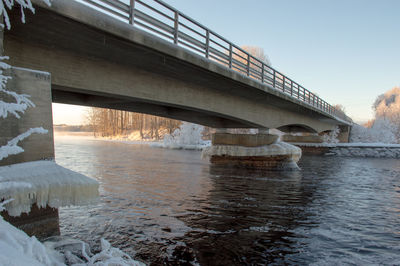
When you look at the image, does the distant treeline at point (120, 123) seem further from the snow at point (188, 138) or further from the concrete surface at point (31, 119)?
the concrete surface at point (31, 119)

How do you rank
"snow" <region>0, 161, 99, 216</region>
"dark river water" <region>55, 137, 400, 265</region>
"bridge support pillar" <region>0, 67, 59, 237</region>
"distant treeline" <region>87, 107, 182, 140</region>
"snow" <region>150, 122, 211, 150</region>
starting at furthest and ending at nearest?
"distant treeline" <region>87, 107, 182, 140</region>, "snow" <region>150, 122, 211, 150</region>, "dark river water" <region>55, 137, 400, 265</region>, "bridge support pillar" <region>0, 67, 59, 237</region>, "snow" <region>0, 161, 99, 216</region>

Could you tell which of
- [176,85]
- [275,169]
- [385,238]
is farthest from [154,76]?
[275,169]

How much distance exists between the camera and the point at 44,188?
4520mm

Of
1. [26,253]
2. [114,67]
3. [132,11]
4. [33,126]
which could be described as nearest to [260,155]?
[114,67]

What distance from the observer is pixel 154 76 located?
10.6m

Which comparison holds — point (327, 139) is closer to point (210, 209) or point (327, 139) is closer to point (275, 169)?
point (275, 169)

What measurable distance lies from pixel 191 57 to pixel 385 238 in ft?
26.2

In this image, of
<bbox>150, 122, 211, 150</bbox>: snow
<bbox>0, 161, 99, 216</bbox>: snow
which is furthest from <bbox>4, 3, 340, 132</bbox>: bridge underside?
<bbox>150, 122, 211, 150</bbox>: snow

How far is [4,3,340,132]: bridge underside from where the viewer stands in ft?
21.7

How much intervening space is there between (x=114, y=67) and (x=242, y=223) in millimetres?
6617

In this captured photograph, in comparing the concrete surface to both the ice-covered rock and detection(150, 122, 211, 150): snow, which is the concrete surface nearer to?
the ice-covered rock

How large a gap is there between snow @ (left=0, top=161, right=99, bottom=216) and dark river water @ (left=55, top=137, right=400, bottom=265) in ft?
5.49

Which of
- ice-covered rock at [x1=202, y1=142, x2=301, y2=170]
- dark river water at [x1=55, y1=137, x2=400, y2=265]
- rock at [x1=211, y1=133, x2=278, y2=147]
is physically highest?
rock at [x1=211, y1=133, x2=278, y2=147]

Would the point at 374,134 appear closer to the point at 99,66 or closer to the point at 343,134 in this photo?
the point at 343,134
